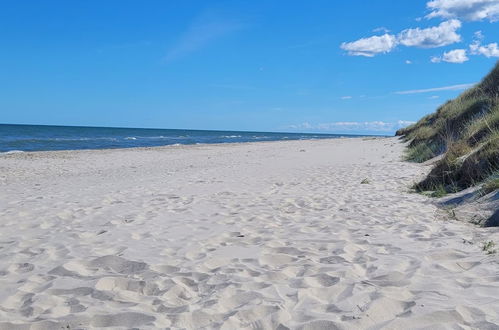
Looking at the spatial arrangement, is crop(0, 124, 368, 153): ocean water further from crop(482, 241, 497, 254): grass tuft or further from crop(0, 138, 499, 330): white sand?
crop(482, 241, 497, 254): grass tuft

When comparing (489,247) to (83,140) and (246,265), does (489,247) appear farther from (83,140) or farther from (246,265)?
(83,140)

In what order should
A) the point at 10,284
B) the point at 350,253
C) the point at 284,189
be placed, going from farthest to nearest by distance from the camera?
the point at 284,189 → the point at 350,253 → the point at 10,284

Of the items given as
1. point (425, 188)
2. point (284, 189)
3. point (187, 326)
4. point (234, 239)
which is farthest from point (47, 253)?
point (425, 188)

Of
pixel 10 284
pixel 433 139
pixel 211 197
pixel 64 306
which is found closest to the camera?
pixel 64 306

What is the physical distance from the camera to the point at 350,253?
4.01 m

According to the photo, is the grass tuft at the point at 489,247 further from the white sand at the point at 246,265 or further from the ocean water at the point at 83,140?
the ocean water at the point at 83,140

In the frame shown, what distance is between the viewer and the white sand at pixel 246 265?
2.76 metres

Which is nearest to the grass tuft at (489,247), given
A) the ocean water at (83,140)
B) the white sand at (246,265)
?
the white sand at (246,265)

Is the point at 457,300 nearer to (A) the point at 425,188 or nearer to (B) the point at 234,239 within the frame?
(B) the point at 234,239

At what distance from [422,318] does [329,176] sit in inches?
313

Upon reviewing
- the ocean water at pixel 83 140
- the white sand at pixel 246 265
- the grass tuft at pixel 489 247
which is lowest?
the white sand at pixel 246 265

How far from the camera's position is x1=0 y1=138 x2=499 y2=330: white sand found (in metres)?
2.76

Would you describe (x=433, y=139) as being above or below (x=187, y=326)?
above

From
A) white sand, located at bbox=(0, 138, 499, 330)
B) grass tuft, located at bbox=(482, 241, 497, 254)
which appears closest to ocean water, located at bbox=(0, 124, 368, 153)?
white sand, located at bbox=(0, 138, 499, 330)
